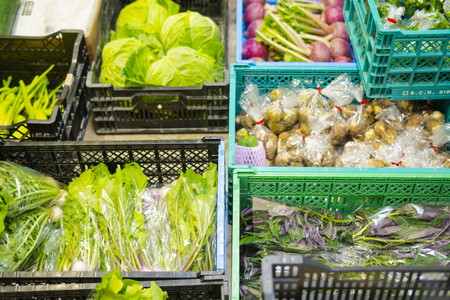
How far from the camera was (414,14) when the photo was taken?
2586mm

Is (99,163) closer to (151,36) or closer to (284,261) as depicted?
(151,36)

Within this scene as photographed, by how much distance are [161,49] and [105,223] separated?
1652 millimetres

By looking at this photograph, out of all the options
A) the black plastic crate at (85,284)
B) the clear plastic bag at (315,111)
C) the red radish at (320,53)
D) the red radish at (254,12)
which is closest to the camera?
the black plastic crate at (85,284)

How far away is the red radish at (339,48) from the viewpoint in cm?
332

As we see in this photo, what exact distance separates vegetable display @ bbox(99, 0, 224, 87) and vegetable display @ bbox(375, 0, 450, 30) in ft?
3.90

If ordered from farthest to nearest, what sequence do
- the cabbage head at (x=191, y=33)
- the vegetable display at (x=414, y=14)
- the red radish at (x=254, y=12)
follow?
the red radish at (x=254, y=12) < the cabbage head at (x=191, y=33) < the vegetable display at (x=414, y=14)

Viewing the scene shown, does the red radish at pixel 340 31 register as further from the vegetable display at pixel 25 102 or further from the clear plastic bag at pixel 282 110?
the vegetable display at pixel 25 102

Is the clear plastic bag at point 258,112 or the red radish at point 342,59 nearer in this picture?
the clear plastic bag at point 258,112

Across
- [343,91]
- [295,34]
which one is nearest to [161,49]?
[295,34]

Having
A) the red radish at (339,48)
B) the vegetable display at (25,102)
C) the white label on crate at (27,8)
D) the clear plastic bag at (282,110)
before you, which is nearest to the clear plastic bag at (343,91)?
the clear plastic bag at (282,110)

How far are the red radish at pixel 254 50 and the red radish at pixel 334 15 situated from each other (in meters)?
0.59

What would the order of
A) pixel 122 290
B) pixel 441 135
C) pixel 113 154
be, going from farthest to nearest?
pixel 441 135 → pixel 113 154 → pixel 122 290

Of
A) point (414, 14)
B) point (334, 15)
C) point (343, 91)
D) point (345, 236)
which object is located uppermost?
point (414, 14)

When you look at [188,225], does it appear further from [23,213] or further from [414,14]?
[414,14]
